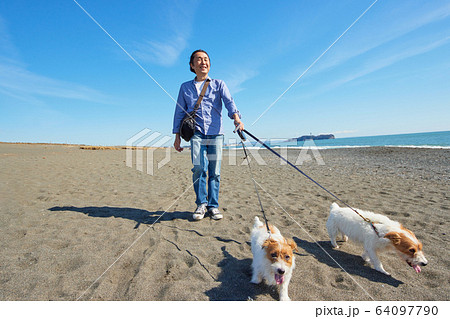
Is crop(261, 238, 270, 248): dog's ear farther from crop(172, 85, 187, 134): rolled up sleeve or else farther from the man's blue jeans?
crop(172, 85, 187, 134): rolled up sleeve

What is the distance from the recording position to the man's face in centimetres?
374

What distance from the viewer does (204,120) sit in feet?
12.6

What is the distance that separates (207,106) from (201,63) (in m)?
0.75

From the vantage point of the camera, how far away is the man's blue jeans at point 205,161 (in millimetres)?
3814

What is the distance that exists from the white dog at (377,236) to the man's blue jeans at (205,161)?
2.02 meters

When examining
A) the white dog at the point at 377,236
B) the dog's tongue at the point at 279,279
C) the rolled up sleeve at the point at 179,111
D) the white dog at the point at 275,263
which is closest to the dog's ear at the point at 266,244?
the white dog at the point at 275,263

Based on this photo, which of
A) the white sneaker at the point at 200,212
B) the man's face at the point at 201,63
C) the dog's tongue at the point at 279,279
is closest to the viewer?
the dog's tongue at the point at 279,279

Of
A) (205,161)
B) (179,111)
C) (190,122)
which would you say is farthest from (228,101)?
(205,161)

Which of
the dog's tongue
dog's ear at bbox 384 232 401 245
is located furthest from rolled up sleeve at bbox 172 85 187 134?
dog's ear at bbox 384 232 401 245

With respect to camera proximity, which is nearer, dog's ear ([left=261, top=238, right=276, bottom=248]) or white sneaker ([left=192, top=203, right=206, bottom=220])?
dog's ear ([left=261, top=238, right=276, bottom=248])

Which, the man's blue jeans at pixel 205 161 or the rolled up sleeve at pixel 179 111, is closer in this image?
the man's blue jeans at pixel 205 161

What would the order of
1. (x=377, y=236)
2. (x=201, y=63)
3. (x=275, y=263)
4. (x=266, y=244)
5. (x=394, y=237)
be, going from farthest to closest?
(x=201, y=63)
(x=377, y=236)
(x=394, y=237)
(x=266, y=244)
(x=275, y=263)

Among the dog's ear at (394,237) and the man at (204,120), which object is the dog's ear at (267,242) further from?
the man at (204,120)

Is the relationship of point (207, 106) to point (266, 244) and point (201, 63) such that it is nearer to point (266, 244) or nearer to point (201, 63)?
point (201, 63)
